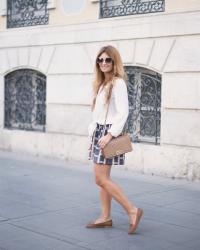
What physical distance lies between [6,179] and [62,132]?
108 inches

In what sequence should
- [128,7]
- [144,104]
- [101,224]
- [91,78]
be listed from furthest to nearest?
[91,78] < [128,7] < [144,104] < [101,224]

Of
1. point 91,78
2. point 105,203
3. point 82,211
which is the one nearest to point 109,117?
point 105,203

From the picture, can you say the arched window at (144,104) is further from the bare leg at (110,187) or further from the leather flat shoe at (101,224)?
the bare leg at (110,187)

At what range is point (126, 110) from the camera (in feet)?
17.2

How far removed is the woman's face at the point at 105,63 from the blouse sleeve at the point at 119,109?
21cm

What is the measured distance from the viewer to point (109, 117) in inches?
209

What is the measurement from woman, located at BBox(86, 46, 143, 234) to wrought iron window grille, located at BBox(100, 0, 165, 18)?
448cm

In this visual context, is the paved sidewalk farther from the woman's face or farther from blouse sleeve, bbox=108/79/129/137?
the woman's face

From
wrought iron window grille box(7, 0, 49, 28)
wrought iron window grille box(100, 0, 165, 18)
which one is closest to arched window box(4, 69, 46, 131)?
wrought iron window grille box(7, 0, 49, 28)

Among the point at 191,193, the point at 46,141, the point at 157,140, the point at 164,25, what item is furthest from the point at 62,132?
the point at 191,193

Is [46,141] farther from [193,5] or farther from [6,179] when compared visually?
[193,5]

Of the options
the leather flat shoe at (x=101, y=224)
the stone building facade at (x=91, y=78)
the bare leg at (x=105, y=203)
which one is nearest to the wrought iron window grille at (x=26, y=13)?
the stone building facade at (x=91, y=78)

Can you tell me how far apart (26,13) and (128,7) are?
321 cm

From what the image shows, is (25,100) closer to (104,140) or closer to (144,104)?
(144,104)
